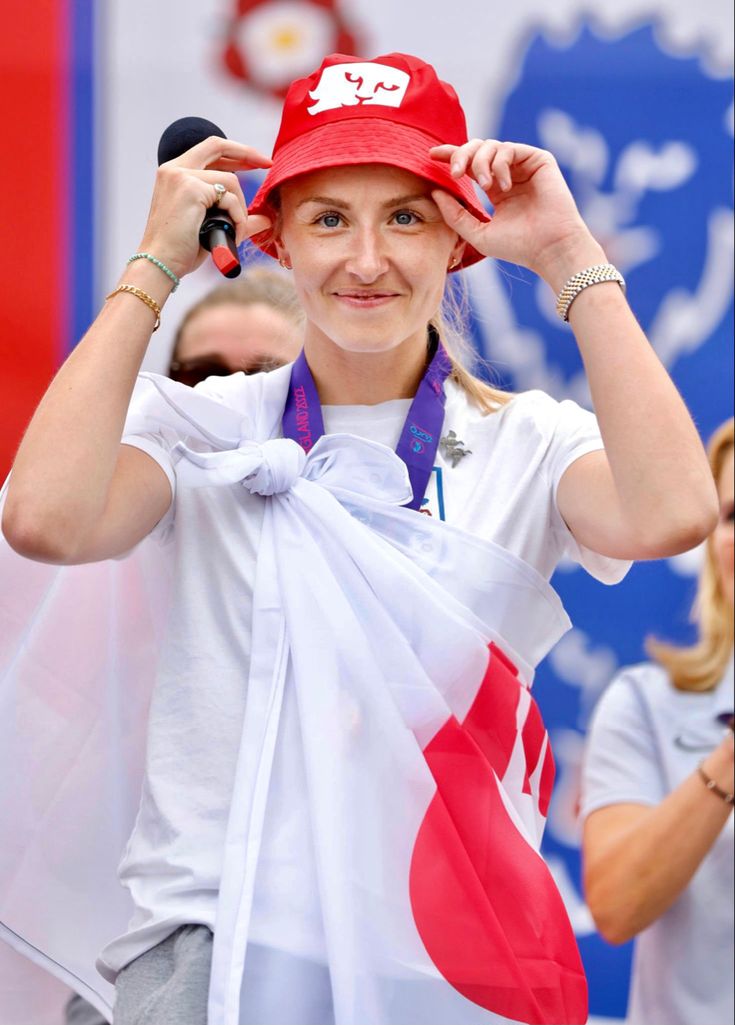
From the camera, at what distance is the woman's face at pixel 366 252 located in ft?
6.56

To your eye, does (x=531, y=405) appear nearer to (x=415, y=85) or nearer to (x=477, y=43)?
(x=415, y=85)

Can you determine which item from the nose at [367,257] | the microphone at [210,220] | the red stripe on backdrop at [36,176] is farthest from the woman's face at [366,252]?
the red stripe on backdrop at [36,176]

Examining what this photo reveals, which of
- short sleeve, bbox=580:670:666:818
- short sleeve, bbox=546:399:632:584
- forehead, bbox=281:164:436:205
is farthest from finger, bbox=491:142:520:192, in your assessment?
short sleeve, bbox=580:670:666:818

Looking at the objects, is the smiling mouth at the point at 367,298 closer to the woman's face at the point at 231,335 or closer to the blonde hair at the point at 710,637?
the woman's face at the point at 231,335

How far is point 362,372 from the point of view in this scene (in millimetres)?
2135

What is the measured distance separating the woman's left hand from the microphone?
11.6 inches

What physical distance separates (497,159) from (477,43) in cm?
163

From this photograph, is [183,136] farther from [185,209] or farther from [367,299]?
[367,299]

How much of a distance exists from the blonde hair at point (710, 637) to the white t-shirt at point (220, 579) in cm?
115

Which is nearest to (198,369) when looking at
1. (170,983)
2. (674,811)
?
(674,811)

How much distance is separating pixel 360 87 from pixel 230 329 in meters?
0.96

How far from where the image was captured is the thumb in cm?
205

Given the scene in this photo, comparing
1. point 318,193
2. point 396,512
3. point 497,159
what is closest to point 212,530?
point 396,512

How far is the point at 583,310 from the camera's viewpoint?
1955mm
